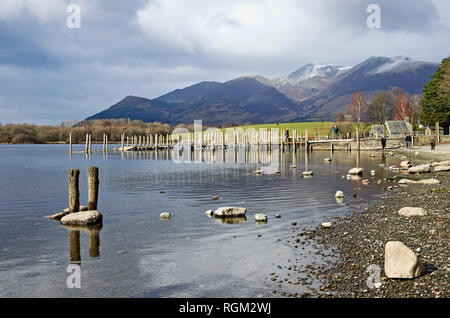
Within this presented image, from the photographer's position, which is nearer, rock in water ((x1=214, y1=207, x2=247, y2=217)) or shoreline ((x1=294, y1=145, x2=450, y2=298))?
shoreline ((x1=294, y1=145, x2=450, y2=298))

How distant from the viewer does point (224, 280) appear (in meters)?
10.8

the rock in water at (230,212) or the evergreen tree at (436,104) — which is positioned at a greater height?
the evergreen tree at (436,104)

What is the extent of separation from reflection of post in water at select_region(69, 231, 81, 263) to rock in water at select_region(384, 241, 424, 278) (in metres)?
10.1

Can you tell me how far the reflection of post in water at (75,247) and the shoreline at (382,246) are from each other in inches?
328

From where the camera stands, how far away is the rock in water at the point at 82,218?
18.8 m

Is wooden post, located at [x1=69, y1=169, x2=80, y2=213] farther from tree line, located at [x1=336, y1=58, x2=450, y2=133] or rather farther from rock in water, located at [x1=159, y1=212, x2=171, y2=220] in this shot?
tree line, located at [x1=336, y1=58, x2=450, y2=133]

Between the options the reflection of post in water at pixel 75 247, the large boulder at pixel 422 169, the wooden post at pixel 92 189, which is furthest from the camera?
the large boulder at pixel 422 169

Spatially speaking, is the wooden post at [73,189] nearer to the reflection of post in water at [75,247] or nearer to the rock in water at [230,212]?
the reflection of post in water at [75,247]

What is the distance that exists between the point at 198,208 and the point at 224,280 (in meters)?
12.6

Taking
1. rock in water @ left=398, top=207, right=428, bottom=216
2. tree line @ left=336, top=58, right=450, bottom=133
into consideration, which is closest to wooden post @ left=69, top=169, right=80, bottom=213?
rock in water @ left=398, top=207, right=428, bottom=216

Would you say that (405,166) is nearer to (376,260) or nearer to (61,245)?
(376,260)

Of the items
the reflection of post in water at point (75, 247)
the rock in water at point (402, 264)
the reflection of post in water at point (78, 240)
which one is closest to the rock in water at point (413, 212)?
the rock in water at point (402, 264)

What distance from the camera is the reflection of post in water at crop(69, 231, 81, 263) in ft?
44.2
